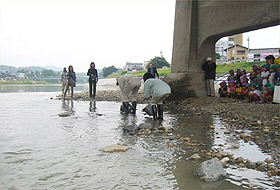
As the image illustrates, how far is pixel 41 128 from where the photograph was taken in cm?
677

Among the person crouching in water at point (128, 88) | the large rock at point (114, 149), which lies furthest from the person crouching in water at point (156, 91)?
the large rock at point (114, 149)

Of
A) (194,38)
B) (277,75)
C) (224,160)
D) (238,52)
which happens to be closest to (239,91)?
(277,75)

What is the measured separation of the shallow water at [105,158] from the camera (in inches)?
131

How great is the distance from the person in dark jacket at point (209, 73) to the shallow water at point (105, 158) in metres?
4.84

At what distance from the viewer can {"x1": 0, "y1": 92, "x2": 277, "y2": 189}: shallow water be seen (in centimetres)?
334

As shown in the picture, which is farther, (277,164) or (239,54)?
(239,54)

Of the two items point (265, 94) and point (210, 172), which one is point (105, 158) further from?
point (265, 94)

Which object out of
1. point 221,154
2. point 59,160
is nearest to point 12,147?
point 59,160

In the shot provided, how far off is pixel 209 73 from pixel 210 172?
8790mm

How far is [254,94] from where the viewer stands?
9812 mm

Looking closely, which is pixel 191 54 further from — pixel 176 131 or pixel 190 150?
pixel 190 150

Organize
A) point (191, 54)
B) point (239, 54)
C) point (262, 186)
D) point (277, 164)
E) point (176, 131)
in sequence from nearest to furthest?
point (262, 186) < point (277, 164) < point (176, 131) < point (191, 54) < point (239, 54)

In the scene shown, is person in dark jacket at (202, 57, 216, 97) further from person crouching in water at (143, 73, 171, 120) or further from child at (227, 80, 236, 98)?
person crouching in water at (143, 73, 171, 120)

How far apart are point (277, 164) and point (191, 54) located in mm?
8284
